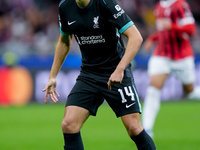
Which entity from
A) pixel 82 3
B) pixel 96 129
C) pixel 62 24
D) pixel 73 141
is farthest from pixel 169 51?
pixel 73 141

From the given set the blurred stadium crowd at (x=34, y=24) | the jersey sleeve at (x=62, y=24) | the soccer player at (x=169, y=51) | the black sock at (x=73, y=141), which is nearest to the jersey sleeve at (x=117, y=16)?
the jersey sleeve at (x=62, y=24)

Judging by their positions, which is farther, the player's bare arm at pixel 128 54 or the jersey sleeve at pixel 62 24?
the jersey sleeve at pixel 62 24

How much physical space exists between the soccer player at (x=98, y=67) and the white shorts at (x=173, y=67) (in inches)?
121

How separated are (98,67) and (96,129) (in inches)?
177

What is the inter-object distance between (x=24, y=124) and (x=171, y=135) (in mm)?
3186

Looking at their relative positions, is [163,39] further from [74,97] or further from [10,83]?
[10,83]

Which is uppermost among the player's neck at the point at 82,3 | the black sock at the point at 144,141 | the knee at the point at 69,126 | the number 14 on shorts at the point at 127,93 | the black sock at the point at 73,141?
the player's neck at the point at 82,3

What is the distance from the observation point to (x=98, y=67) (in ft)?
17.3

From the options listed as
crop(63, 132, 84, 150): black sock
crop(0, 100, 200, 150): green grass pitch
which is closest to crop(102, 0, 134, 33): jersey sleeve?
crop(63, 132, 84, 150): black sock

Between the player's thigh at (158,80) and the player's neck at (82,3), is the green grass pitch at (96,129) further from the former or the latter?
the player's neck at (82,3)

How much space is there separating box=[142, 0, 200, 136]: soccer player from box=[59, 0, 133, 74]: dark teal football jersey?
290 centimetres

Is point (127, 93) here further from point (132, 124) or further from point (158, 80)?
point (158, 80)

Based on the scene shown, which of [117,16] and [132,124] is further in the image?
[132,124]

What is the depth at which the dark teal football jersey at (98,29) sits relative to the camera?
16.1ft
